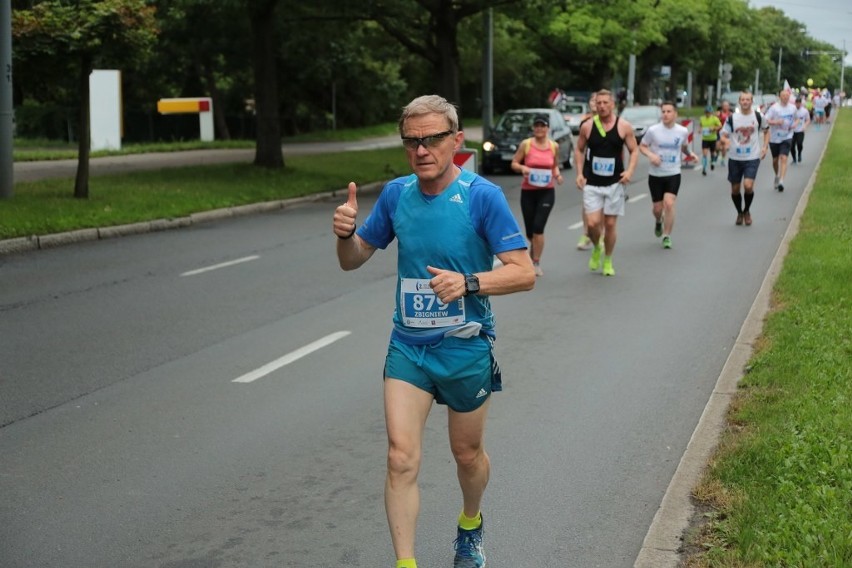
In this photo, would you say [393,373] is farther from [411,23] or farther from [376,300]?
[411,23]

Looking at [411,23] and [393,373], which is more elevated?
[411,23]

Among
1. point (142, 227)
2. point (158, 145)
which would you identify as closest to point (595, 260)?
point (142, 227)

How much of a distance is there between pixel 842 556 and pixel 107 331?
698cm

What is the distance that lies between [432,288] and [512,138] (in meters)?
27.2

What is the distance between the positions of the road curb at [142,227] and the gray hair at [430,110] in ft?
38.6

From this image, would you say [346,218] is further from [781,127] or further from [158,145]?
[158,145]

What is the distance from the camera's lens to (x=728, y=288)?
489 inches

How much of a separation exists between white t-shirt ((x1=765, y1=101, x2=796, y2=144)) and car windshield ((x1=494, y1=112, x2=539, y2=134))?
8784mm

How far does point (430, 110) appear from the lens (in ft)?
14.3

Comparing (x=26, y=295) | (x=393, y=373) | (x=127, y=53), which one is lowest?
(x=26, y=295)

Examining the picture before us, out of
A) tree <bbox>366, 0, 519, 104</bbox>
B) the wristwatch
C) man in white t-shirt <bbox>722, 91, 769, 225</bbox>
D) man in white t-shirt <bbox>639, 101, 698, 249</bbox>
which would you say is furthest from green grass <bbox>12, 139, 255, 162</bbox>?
the wristwatch

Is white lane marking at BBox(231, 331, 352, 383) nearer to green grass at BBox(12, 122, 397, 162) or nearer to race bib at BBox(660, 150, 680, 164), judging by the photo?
race bib at BBox(660, 150, 680, 164)

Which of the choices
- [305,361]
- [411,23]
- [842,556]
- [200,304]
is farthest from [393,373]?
[411,23]

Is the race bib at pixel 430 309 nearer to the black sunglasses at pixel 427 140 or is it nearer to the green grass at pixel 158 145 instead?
the black sunglasses at pixel 427 140
